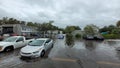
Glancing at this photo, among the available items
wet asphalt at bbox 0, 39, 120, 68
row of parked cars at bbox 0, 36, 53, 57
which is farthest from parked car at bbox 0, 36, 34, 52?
wet asphalt at bbox 0, 39, 120, 68

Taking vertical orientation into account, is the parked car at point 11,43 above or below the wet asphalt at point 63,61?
above

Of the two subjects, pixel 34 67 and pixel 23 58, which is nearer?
pixel 34 67

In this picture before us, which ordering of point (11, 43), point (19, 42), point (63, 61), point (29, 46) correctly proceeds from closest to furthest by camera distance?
point (63, 61)
point (29, 46)
point (11, 43)
point (19, 42)

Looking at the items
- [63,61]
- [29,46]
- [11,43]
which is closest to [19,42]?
[11,43]

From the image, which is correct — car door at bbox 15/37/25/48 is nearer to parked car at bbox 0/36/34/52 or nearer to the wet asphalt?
parked car at bbox 0/36/34/52

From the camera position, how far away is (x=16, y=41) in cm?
1419

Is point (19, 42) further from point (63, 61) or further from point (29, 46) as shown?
point (63, 61)

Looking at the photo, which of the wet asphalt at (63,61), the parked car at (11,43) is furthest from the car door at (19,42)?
the wet asphalt at (63,61)

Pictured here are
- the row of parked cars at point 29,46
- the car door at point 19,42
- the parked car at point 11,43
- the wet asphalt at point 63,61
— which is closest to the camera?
the wet asphalt at point 63,61

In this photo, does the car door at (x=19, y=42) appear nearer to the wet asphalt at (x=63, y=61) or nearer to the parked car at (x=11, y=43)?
the parked car at (x=11, y=43)

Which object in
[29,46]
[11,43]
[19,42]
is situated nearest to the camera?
[29,46]

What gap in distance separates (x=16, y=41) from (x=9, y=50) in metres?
1.36

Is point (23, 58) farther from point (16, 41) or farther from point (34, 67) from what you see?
point (16, 41)

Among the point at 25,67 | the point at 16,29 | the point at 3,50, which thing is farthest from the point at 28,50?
the point at 16,29
